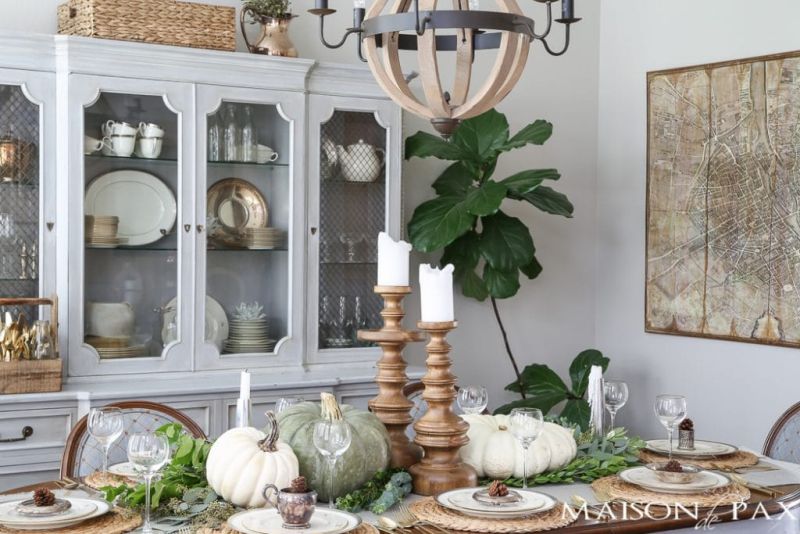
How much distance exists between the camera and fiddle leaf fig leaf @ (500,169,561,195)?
4418mm

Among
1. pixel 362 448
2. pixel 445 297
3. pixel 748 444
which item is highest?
pixel 445 297

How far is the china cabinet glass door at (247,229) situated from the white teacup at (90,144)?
0.37 m

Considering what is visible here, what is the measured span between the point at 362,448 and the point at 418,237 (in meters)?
2.12

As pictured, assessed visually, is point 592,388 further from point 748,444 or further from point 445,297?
point 748,444

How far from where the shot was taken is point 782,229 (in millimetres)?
4512

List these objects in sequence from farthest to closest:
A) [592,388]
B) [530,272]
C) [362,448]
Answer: [530,272] < [592,388] < [362,448]

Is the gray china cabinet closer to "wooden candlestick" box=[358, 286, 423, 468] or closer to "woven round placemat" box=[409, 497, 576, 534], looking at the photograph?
"wooden candlestick" box=[358, 286, 423, 468]

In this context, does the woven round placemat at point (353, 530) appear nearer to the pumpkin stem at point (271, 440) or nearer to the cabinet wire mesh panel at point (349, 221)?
the pumpkin stem at point (271, 440)

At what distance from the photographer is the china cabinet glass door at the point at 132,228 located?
151 inches

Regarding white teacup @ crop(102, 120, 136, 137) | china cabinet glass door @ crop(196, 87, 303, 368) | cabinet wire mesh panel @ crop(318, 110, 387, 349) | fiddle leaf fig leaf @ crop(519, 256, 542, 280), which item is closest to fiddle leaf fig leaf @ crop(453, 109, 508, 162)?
cabinet wire mesh panel @ crop(318, 110, 387, 349)

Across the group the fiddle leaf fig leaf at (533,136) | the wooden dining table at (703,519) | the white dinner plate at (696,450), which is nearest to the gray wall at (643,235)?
the fiddle leaf fig leaf at (533,136)

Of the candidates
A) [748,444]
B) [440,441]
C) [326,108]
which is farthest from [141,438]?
[748,444]

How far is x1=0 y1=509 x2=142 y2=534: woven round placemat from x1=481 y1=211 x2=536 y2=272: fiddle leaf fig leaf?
8.17 feet

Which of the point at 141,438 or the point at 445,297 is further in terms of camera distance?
the point at 445,297
